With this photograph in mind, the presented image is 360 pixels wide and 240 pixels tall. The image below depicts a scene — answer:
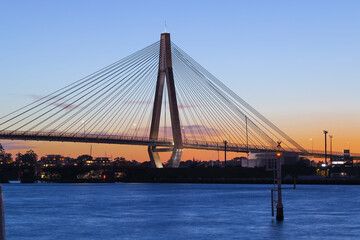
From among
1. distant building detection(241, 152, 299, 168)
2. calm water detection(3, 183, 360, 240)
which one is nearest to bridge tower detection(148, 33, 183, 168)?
calm water detection(3, 183, 360, 240)

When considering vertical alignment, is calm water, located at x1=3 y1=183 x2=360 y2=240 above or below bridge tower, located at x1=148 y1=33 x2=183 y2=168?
below

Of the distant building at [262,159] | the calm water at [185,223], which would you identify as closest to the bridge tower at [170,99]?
the calm water at [185,223]

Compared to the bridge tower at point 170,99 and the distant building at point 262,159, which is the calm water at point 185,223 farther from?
the distant building at point 262,159

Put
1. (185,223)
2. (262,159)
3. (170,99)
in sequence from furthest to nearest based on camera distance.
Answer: (262,159) < (170,99) < (185,223)

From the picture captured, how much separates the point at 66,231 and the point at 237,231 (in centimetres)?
1236

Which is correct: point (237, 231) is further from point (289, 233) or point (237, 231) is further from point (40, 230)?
point (40, 230)

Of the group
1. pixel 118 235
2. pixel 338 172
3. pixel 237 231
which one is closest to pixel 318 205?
pixel 237 231

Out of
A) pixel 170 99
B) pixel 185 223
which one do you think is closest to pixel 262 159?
pixel 170 99

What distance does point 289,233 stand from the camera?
40.0m

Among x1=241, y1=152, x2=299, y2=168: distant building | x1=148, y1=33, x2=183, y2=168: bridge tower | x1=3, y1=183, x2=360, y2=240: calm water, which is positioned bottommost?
x1=3, y1=183, x2=360, y2=240: calm water

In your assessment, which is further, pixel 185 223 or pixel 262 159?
pixel 262 159

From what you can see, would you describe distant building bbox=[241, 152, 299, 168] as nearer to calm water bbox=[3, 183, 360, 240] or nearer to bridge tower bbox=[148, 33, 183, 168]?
bridge tower bbox=[148, 33, 183, 168]

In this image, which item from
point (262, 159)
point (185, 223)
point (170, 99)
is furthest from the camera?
point (262, 159)

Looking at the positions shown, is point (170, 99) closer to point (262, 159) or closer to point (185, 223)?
point (262, 159)
